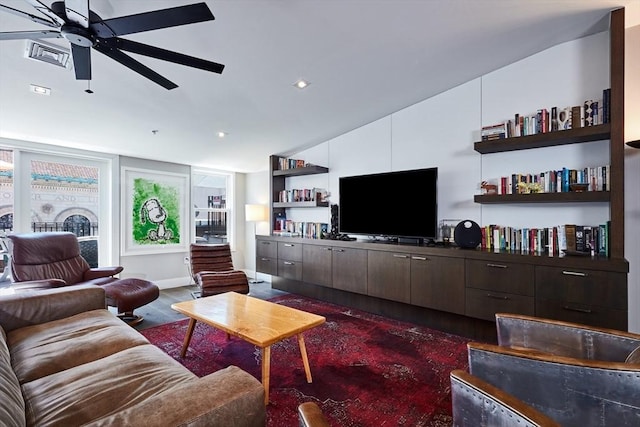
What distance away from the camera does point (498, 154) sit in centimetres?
324

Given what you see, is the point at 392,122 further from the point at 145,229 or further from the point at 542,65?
the point at 145,229

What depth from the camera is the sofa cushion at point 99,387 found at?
3.90ft

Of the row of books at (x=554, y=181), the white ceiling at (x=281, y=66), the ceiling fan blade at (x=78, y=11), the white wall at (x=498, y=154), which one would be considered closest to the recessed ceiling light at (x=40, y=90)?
the white ceiling at (x=281, y=66)

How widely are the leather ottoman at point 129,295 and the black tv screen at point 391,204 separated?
236 centimetres

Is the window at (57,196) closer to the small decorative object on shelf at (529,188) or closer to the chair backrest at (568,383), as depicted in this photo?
the chair backrest at (568,383)

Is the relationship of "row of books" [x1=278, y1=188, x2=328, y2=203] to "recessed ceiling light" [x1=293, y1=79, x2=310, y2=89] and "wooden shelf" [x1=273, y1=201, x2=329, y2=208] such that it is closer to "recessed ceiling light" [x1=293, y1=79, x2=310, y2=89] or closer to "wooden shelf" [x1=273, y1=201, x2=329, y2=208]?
"wooden shelf" [x1=273, y1=201, x2=329, y2=208]

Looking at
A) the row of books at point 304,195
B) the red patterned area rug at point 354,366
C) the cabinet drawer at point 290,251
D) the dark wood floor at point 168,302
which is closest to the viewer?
the red patterned area rug at point 354,366

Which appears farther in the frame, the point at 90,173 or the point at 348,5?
the point at 90,173

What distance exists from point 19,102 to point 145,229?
2.31m

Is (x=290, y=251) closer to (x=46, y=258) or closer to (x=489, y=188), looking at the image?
(x=489, y=188)

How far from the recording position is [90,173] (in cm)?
440

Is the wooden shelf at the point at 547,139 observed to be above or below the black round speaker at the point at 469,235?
above

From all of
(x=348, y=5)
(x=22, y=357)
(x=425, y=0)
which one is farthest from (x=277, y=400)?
(x=425, y=0)

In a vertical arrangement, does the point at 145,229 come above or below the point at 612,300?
above
